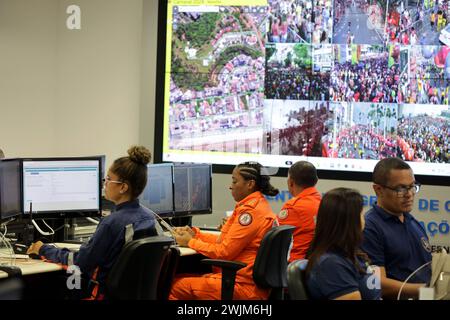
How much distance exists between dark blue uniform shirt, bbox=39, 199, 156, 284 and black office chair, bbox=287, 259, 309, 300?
3.57ft

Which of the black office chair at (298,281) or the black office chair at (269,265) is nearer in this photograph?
the black office chair at (298,281)

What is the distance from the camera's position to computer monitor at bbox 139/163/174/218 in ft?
15.9

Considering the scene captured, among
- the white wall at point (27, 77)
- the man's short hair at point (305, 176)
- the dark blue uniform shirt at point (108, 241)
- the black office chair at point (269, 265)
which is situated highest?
the white wall at point (27, 77)

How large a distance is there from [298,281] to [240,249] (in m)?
1.57

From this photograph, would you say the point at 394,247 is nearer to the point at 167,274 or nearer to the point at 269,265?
the point at 269,265

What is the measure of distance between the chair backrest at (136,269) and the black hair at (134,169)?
1.28 feet

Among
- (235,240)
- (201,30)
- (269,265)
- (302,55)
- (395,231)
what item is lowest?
(269,265)

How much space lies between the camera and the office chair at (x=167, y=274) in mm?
3566

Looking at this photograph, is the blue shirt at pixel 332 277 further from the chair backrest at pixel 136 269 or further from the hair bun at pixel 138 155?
the hair bun at pixel 138 155

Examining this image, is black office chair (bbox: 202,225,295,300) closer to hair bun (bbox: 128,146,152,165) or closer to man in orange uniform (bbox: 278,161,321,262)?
man in orange uniform (bbox: 278,161,321,262)

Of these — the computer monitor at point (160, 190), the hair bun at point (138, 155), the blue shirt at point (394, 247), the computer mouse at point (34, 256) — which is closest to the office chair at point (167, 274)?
the hair bun at point (138, 155)

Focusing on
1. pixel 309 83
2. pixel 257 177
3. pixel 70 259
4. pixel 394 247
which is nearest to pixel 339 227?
pixel 394 247

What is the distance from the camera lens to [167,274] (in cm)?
358
